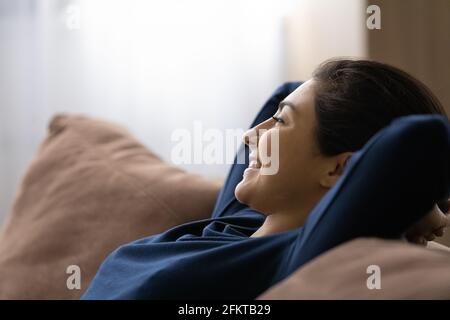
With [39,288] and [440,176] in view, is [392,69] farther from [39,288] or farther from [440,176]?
[39,288]

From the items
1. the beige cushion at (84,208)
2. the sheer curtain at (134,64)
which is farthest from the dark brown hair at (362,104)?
the sheer curtain at (134,64)

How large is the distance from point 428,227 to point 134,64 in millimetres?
1535

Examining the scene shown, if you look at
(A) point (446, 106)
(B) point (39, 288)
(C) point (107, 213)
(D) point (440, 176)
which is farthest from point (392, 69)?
(A) point (446, 106)

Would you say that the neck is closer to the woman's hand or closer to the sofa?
the woman's hand

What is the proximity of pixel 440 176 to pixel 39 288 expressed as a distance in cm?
87

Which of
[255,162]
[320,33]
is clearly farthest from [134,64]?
[255,162]

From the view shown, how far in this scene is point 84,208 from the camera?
1436 mm

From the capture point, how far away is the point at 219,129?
2.41 meters

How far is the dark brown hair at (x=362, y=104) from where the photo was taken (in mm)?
966

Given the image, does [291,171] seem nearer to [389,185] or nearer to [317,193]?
[317,193]

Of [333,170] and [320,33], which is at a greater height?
[320,33]

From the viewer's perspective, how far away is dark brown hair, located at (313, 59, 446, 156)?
97 centimetres

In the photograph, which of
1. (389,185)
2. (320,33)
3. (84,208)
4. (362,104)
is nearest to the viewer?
(389,185)

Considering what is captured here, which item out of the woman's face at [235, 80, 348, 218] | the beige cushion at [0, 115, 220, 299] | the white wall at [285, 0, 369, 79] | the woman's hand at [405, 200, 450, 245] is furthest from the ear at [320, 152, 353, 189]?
the white wall at [285, 0, 369, 79]
